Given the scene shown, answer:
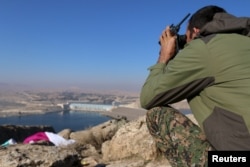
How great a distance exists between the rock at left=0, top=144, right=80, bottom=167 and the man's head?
2.72 m

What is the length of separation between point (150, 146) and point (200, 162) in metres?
3.28

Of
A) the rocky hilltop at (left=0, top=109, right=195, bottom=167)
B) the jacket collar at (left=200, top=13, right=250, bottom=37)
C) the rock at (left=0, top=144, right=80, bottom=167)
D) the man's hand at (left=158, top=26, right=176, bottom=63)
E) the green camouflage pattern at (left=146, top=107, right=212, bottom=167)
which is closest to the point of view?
the jacket collar at (left=200, top=13, right=250, bottom=37)

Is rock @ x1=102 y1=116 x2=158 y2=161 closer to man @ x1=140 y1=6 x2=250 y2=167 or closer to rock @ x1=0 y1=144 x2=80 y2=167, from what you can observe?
rock @ x1=0 y1=144 x2=80 y2=167

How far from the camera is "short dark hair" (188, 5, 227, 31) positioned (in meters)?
2.77

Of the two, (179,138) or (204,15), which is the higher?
(204,15)

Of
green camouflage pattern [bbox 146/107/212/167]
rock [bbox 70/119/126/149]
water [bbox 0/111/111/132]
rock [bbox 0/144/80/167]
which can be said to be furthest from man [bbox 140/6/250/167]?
water [bbox 0/111/111/132]

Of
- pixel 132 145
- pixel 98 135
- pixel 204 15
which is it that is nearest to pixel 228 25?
pixel 204 15

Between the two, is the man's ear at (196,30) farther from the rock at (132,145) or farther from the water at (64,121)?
the water at (64,121)

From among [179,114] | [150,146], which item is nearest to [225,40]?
[179,114]

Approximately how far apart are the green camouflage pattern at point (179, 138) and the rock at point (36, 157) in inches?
83.8

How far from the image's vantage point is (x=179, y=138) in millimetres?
2846

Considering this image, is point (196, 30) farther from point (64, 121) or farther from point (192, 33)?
point (64, 121)

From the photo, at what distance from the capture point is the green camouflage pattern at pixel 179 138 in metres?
2.76

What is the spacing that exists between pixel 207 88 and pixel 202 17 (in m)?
0.59
